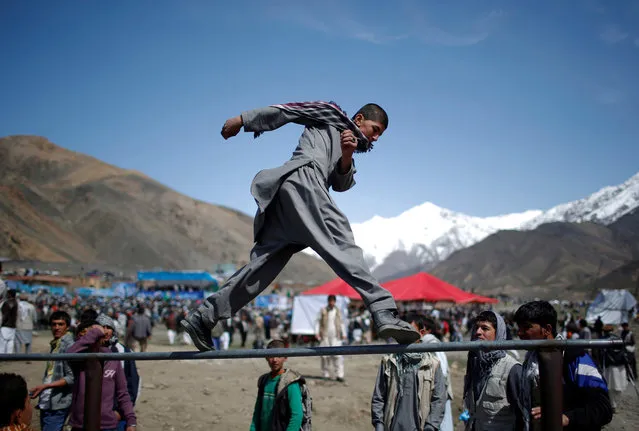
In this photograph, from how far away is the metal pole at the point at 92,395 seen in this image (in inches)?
117

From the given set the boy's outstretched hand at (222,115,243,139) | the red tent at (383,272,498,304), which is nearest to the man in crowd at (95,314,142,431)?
the boy's outstretched hand at (222,115,243,139)

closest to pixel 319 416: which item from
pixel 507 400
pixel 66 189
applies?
pixel 507 400

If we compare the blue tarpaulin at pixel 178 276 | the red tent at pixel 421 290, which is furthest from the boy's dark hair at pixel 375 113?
the blue tarpaulin at pixel 178 276

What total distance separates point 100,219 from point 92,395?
118 meters

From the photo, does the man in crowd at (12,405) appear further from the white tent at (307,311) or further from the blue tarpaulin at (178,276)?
the blue tarpaulin at (178,276)

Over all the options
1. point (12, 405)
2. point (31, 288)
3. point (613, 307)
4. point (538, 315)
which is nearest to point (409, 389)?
point (538, 315)

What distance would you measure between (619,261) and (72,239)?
123151 millimetres

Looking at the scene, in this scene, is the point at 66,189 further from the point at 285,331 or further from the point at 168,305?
the point at 285,331

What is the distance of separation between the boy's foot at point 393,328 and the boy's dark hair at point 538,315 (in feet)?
3.34

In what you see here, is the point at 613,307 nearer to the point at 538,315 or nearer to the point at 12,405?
the point at 538,315

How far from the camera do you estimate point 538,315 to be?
3609 mm

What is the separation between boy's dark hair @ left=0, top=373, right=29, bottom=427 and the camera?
2.99 metres

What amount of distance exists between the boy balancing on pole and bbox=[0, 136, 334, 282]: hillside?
85.7 meters

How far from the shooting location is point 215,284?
181 ft
